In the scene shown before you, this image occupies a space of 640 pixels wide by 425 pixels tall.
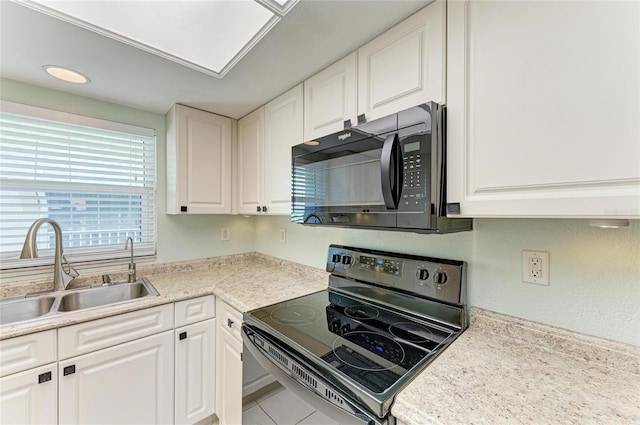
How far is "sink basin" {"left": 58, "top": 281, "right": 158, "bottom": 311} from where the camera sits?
5.30 feet

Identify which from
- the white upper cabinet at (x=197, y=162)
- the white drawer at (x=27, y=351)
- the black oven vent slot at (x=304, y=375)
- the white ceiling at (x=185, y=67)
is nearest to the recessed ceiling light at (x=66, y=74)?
the white ceiling at (x=185, y=67)

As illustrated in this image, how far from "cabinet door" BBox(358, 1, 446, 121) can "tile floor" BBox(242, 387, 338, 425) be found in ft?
3.75

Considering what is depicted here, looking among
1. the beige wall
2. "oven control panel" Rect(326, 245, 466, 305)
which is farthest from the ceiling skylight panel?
"oven control panel" Rect(326, 245, 466, 305)

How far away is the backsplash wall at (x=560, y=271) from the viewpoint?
32.3 inches

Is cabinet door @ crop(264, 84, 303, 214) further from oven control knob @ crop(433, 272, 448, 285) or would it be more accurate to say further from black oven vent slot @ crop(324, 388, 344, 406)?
black oven vent slot @ crop(324, 388, 344, 406)

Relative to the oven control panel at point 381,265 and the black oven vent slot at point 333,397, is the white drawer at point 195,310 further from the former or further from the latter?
the black oven vent slot at point 333,397

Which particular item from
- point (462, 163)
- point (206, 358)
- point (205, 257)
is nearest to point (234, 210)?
point (205, 257)

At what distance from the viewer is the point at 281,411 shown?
1.03 metres

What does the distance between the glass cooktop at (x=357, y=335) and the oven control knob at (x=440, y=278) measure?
0.19 m

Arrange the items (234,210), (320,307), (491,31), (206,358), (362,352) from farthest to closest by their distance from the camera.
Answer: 1. (234,210)
2. (206,358)
3. (320,307)
4. (362,352)
5. (491,31)

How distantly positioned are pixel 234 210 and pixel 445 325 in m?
1.69

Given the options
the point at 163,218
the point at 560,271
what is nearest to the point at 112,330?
the point at 163,218

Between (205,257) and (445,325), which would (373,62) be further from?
(205,257)

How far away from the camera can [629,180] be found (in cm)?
62
